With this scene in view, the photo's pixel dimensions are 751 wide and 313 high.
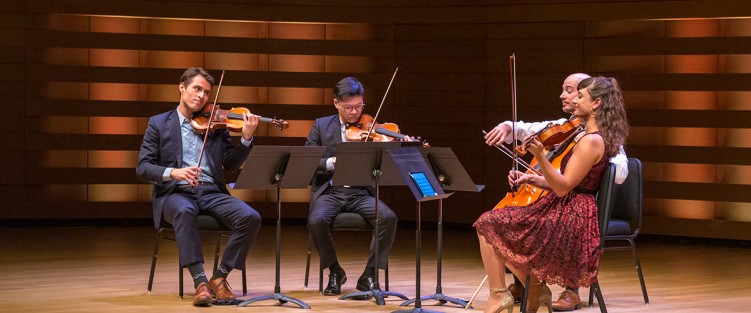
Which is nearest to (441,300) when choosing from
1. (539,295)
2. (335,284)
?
(335,284)

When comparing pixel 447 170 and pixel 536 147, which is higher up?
pixel 536 147

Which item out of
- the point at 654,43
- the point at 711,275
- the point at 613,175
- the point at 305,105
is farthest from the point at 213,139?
the point at 654,43

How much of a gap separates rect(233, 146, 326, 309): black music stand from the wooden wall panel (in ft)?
13.4

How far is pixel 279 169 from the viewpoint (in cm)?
513

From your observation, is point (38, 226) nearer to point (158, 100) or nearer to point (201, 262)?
point (158, 100)

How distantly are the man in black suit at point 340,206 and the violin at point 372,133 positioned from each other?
0.19 feet

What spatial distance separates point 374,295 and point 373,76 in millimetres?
4353

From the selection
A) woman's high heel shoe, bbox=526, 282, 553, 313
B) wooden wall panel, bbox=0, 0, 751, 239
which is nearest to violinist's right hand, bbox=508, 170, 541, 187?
woman's high heel shoe, bbox=526, 282, 553, 313

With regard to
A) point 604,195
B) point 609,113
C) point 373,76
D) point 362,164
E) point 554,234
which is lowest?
point 554,234

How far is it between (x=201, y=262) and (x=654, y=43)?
4.67 meters

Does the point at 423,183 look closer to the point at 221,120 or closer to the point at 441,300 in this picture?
the point at 441,300

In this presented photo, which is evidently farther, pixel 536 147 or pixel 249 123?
pixel 249 123

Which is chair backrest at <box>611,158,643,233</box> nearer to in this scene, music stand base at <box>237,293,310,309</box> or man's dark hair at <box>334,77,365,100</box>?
man's dark hair at <box>334,77,365,100</box>

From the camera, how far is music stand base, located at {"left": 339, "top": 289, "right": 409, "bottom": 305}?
5328mm
